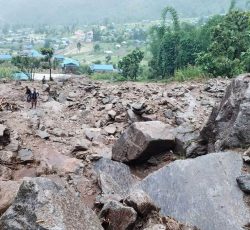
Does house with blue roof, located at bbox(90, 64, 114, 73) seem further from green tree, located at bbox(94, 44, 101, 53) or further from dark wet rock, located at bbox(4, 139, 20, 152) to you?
dark wet rock, located at bbox(4, 139, 20, 152)

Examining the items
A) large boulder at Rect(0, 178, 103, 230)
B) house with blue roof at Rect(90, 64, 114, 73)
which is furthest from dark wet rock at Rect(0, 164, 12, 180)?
house with blue roof at Rect(90, 64, 114, 73)

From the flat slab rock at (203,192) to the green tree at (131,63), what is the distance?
125ft

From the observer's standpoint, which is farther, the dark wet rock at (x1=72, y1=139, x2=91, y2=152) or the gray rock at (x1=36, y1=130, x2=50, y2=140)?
the gray rock at (x1=36, y1=130, x2=50, y2=140)

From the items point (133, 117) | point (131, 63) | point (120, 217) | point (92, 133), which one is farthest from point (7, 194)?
point (131, 63)

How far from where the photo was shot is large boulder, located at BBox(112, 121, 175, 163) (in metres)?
12.8

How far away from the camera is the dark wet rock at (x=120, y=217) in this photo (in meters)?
7.45

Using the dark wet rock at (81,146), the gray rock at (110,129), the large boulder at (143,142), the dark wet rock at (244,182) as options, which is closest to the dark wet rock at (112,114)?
the gray rock at (110,129)

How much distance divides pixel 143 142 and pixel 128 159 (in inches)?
31.4

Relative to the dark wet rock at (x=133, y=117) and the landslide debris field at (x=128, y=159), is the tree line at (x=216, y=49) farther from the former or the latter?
the dark wet rock at (x=133, y=117)

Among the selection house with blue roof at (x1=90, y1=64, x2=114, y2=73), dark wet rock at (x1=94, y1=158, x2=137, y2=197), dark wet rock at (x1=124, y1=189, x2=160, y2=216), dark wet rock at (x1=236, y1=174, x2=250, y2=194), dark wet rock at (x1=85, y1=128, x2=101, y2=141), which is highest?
dark wet rock at (x1=236, y1=174, x2=250, y2=194)

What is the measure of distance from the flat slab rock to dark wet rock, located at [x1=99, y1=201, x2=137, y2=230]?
1126mm

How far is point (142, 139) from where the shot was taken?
12742 mm

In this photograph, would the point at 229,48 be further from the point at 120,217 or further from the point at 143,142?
the point at 120,217

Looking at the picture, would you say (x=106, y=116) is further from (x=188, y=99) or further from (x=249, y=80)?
(x=249, y=80)
